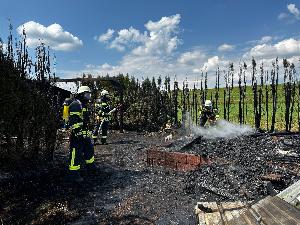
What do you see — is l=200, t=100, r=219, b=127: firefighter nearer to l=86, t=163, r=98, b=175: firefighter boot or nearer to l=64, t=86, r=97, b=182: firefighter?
l=86, t=163, r=98, b=175: firefighter boot

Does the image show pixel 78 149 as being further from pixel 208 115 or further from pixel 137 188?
pixel 208 115

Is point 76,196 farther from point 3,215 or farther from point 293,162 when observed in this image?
point 293,162

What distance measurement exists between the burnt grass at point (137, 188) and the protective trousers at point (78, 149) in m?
0.50

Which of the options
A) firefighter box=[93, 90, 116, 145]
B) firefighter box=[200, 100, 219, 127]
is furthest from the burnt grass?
firefighter box=[200, 100, 219, 127]

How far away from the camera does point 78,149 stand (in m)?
8.71

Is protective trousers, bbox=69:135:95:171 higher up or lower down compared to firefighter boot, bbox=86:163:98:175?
higher up

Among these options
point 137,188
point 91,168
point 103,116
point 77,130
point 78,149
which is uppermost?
point 77,130

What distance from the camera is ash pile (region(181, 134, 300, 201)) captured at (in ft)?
23.8

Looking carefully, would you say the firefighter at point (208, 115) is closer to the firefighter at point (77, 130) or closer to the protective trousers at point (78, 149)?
the protective trousers at point (78, 149)

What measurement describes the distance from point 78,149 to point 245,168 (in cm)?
428

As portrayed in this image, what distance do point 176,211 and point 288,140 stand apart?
7.67 meters

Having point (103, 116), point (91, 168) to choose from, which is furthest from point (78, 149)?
point (103, 116)

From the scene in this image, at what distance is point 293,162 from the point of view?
31.7 feet

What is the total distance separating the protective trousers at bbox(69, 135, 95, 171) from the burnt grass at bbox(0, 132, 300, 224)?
502mm
